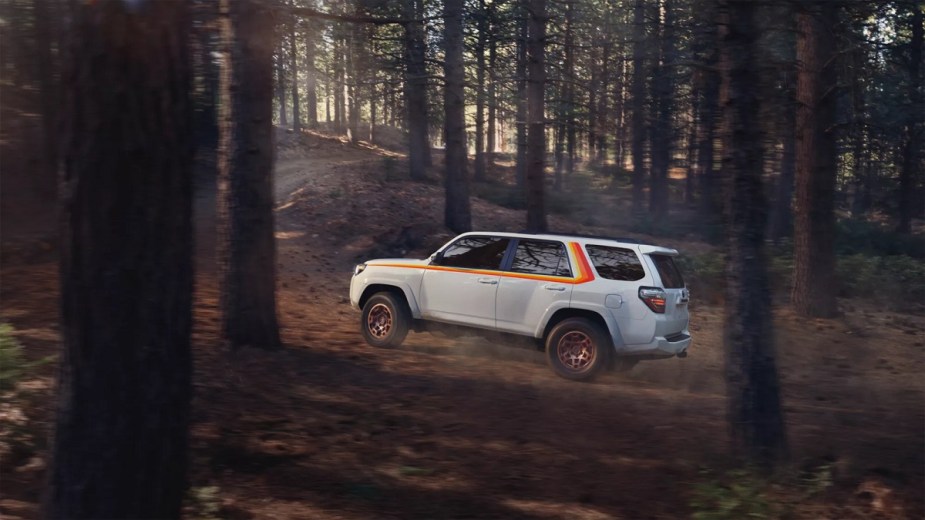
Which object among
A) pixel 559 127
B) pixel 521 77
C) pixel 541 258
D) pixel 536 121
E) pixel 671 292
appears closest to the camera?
pixel 671 292

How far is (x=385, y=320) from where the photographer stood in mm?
10914

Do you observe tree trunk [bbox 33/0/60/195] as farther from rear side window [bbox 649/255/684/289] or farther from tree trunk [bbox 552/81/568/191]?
tree trunk [bbox 552/81/568/191]

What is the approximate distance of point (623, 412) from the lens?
27.2 feet

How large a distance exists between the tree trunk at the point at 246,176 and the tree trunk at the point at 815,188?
31.1 feet

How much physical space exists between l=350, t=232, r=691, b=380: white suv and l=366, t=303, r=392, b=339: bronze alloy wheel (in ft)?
0.04

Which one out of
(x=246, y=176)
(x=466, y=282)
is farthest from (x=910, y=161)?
(x=246, y=176)

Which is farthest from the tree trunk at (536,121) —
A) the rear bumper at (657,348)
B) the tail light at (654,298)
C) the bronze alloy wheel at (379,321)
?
the rear bumper at (657,348)

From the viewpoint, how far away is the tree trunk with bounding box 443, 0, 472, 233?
19344 millimetres

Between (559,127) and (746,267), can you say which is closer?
(746,267)

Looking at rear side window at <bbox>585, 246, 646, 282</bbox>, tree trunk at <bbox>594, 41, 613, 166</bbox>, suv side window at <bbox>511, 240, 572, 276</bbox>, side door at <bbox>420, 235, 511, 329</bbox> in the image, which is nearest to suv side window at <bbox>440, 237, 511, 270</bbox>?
side door at <bbox>420, 235, 511, 329</bbox>

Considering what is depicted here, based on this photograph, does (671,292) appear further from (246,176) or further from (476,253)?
(246,176)

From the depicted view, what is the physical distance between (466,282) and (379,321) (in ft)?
4.56

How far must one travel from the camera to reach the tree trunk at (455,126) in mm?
19344

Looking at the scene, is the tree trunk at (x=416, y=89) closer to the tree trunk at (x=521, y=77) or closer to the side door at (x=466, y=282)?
the tree trunk at (x=521, y=77)
